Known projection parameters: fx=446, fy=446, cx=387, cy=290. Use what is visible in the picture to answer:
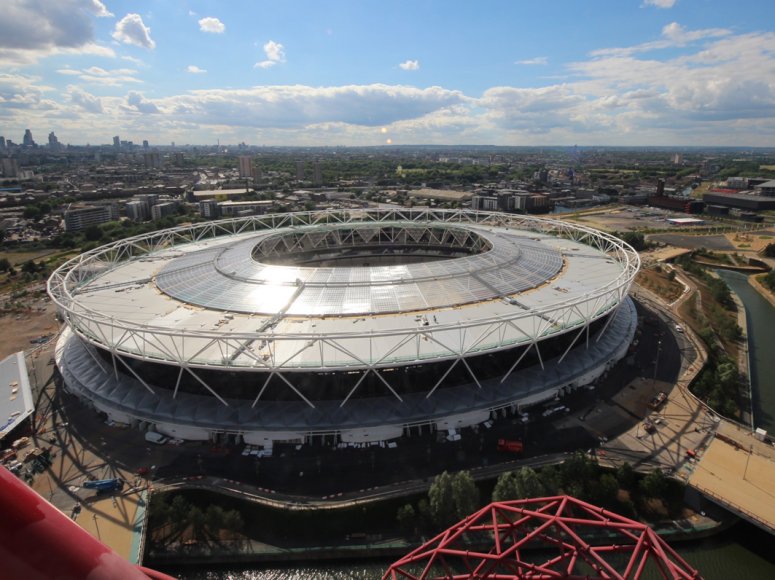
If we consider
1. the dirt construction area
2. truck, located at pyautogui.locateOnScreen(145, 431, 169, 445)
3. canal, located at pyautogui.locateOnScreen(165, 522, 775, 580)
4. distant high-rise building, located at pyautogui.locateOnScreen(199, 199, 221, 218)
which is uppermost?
Answer: distant high-rise building, located at pyautogui.locateOnScreen(199, 199, 221, 218)

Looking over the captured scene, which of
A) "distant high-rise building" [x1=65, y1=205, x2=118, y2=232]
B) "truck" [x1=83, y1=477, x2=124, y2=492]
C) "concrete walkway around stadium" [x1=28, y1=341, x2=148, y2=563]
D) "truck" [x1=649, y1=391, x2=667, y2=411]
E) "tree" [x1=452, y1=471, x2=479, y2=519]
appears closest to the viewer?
"concrete walkway around stadium" [x1=28, y1=341, x2=148, y2=563]

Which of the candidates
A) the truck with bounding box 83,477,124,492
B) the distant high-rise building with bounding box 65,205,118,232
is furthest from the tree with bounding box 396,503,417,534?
the distant high-rise building with bounding box 65,205,118,232

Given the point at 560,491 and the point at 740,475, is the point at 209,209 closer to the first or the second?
the point at 560,491

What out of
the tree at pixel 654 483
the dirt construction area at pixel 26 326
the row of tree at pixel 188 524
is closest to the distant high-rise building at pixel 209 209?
the dirt construction area at pixel 26 326

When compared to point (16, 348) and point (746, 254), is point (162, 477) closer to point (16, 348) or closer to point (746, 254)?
point (16, 348)

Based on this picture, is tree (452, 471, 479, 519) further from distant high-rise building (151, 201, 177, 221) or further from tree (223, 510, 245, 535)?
distant high-rise building (151, 201, 177, 221)

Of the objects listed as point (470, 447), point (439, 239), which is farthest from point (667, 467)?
point (439, 239)

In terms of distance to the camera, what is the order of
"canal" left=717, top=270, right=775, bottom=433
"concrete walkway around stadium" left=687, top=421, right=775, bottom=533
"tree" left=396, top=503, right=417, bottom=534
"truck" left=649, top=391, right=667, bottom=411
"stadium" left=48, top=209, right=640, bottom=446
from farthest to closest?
"canal" left=717, top=270, right=775, bottom=433 → "truck" left=649, top=391, right=667, bottom=411 → "stadium" left=48, top=209, right=640, bottom=446 → "tree" left=396, top=503, right=417, bottom=534 → "concrete walkway around stadium" left=687, top=421, right=775, bottom=533

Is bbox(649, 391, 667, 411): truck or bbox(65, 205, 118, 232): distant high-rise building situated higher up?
bbox(65, 205, 118, 232): distant high-rise building
